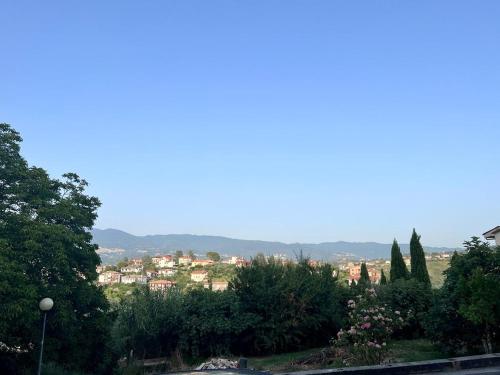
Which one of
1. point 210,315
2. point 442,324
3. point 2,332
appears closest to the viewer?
point 442,324

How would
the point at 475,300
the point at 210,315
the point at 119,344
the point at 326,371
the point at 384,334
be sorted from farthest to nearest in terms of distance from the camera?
the point at 119,344
the point at 210,315
the point at 384,334
the point at 475,300
the point at 326,371

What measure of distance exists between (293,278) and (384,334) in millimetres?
9743

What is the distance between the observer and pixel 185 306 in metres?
21.2

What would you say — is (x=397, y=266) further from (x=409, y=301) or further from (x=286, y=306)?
(x=286, y=306)

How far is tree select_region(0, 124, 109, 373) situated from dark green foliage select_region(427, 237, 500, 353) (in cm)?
1175

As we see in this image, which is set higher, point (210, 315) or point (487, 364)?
point (487, 364)

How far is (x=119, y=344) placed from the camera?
2198 centimetres

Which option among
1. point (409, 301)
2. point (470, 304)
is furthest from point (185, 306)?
point (470, 304)

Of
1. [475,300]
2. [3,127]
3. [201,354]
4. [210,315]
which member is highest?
[3,127]

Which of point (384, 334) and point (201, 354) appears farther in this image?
point (201, 354)

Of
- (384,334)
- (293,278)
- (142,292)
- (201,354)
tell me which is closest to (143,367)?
(201,354)

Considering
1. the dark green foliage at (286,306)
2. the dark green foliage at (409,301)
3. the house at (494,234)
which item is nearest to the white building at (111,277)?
the dark green foliage at (286,306)

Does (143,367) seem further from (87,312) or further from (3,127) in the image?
(3,127)

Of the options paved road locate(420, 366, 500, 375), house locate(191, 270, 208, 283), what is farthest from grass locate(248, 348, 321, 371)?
house locate(191, 270, 208, 283)
